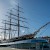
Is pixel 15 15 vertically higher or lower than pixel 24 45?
higher

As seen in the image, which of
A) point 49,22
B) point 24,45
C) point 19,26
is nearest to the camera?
point 24,45

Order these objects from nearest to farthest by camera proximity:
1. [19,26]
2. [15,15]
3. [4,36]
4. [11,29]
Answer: [19,26]
[15,15]
[11,29]
[4,36]

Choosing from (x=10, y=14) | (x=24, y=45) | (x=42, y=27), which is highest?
(x=10, y=14)

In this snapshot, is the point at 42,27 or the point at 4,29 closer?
the point at 42,27

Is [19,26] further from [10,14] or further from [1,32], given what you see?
[1,32]

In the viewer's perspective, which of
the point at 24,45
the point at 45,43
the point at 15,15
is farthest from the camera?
the point at 15,15

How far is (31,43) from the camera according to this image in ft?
124

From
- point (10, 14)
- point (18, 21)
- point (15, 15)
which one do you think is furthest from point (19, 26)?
point (10, 14)

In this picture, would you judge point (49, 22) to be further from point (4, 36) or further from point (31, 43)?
point (4, 36)

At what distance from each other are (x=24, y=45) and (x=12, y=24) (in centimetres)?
5170

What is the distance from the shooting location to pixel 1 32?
105125 mm

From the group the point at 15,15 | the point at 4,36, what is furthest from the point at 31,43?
the point at 4,36

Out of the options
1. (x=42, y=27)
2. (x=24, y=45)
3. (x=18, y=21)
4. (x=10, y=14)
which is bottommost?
(x=24, y=45)

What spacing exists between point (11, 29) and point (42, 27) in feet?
123
